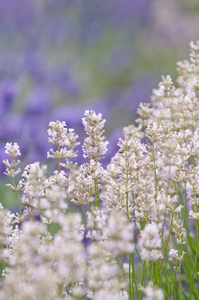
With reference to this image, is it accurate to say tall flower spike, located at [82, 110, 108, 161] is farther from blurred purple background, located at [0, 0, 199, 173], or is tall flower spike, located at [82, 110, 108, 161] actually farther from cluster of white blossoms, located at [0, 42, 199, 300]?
blurred purple background, located at [0, 0, 199, 173]

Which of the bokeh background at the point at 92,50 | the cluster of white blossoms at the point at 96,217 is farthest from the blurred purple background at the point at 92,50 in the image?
the cluster of white blossoms at the point at 96,217

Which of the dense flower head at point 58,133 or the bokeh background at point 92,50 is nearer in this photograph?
the dense flower head at point 58,133

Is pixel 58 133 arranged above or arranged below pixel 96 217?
above

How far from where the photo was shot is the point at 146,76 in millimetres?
6086

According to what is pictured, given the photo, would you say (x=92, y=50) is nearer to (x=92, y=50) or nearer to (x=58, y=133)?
(x=92, y=50)

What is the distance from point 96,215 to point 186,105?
2.05ft

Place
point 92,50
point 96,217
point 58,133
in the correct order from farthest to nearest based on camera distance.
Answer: point 92,50 < point 58,133 < point 96,217

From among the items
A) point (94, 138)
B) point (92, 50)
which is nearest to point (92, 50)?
point (92, 50)

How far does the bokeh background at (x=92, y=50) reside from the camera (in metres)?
5.49

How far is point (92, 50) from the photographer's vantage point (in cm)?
820

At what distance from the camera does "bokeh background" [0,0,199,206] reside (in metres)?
5.49

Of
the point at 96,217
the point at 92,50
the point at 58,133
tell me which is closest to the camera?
the point at 96,217

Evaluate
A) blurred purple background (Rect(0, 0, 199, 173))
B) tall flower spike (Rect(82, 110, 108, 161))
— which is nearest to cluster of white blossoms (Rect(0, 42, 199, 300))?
tall flower spike (Rect(82, 110, 108, 161))

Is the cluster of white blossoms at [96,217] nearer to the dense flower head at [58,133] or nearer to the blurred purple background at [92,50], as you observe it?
the dense flower head at [58,133]
